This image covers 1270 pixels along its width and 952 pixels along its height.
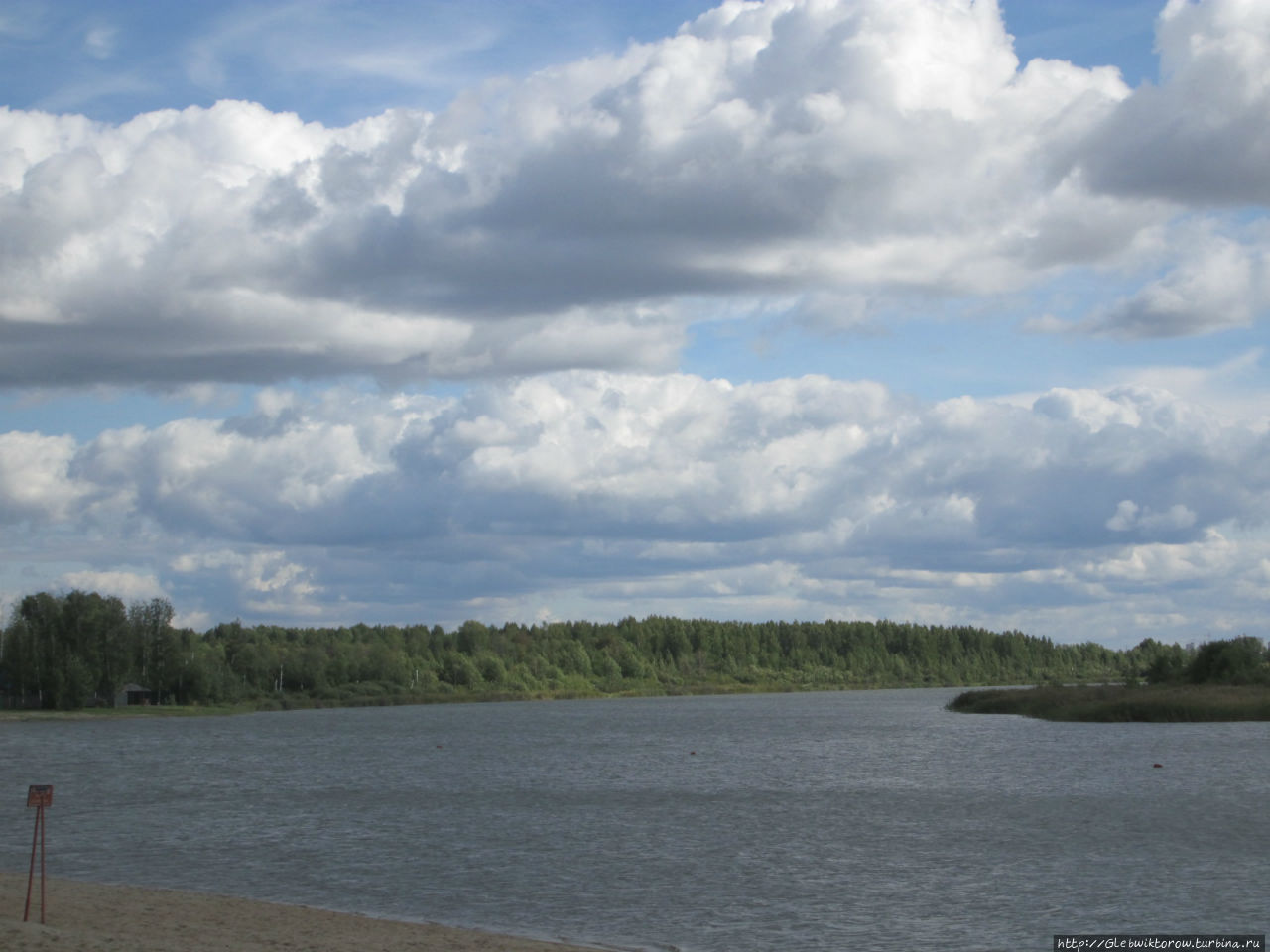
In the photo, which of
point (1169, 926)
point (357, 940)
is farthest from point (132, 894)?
point (1169, 926)

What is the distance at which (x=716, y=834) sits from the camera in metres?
42.7

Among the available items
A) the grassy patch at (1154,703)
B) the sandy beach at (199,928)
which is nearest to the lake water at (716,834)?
the sandy beach at (199,928)

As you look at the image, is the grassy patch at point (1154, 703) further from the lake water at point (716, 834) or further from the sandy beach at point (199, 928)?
the sandy beach at point (199, 928)

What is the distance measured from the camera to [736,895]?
31188 millimetres

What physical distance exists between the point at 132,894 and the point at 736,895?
14255 millimetres

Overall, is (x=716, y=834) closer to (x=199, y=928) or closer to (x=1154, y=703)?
(x=199, y=928)

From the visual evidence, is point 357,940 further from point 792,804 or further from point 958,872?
point 792,804

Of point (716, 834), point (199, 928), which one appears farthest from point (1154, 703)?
point (199, 928)

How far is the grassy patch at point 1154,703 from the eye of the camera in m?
93.2

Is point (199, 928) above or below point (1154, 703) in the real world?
below

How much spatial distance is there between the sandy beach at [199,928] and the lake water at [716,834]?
1.91 meters

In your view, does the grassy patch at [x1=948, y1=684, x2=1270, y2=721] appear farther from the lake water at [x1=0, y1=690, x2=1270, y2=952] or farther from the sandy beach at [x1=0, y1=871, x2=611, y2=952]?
the sandy beach at [x1=0, y1=871, x2=611, y2=952]

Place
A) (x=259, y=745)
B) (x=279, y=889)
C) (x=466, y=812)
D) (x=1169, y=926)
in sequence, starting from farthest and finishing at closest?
(x=259, y=745), (x=466, y=812), (x=279, y=889), (x=1169, y=926)

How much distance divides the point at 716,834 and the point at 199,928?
21069 millimetres
